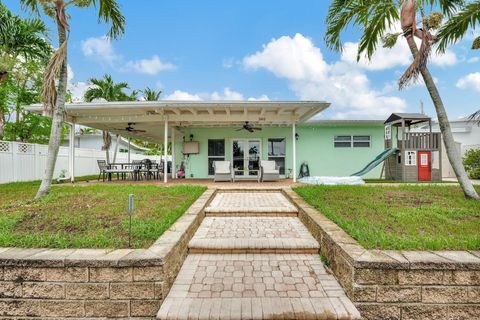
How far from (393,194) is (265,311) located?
4880mm

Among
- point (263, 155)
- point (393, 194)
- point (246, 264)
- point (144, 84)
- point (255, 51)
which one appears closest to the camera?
point (246, 264)

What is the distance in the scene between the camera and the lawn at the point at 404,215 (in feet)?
9.61

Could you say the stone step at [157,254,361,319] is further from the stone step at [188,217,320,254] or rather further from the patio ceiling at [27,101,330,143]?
the patio ceiling at [27,101,330,143]

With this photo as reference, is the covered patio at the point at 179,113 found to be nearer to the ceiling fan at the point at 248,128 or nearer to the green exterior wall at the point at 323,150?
the ceiling fan at the point at 248,128

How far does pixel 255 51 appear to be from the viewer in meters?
16.1

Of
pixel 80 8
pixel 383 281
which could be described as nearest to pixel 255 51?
pixel 80 8

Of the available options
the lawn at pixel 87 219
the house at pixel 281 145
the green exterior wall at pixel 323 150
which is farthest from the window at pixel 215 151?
the lawn at pixel 87 219

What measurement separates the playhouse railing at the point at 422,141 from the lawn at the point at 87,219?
908 centimetres

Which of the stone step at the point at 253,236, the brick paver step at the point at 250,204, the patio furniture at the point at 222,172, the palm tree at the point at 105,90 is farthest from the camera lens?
the palm tree at the point at 105,90

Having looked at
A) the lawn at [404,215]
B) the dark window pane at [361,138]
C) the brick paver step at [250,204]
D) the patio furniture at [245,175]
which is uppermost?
the dark window pane at [361,138]

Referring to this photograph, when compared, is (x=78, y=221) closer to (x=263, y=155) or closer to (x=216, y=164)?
(x=216, y=164)

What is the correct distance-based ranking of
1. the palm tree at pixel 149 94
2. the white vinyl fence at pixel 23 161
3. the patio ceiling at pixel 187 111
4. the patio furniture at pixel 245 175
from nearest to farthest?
the patio ceiling at pixel 187 111, the white vinyl fence at pixel 23 161, the patio furniture at pixel 245 175, the palm tree at pixel 149 94

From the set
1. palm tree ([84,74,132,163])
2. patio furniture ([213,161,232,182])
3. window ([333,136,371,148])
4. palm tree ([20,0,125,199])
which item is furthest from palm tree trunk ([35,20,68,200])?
window ([333,136,371,148])

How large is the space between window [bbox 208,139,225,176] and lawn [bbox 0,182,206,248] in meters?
6.20
